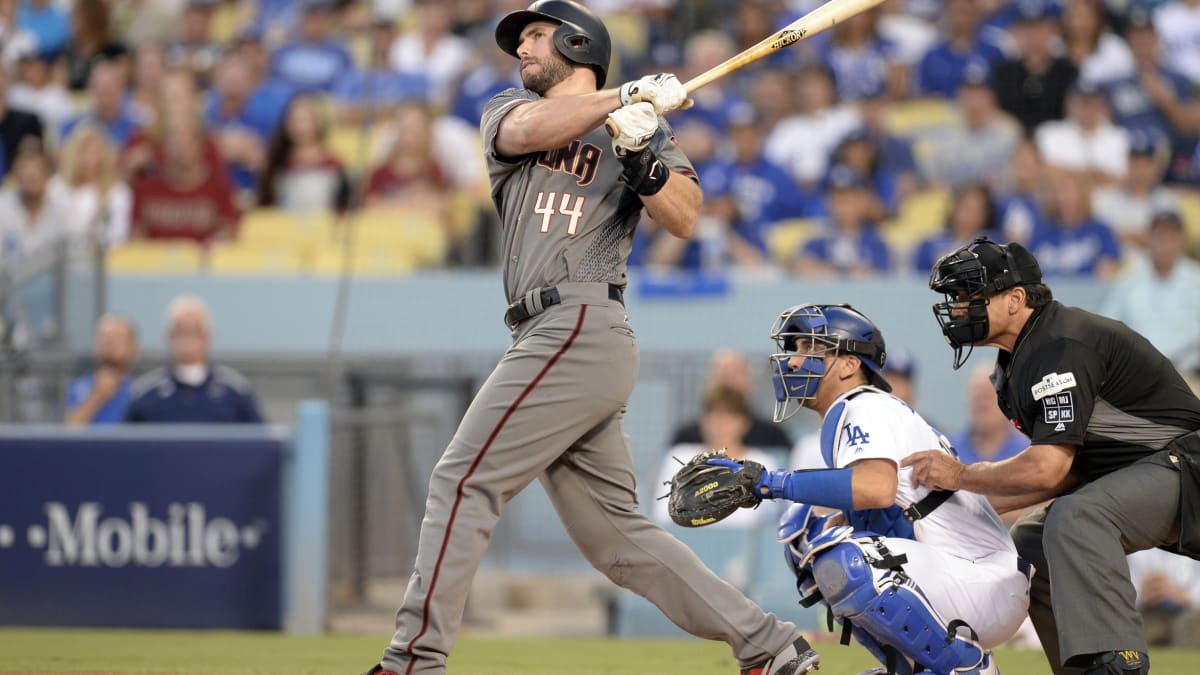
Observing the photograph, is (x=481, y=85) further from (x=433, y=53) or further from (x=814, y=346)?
(x=814, y=346)

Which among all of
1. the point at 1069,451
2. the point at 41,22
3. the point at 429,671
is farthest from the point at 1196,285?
the point at 41,22

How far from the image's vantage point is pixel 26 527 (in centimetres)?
792

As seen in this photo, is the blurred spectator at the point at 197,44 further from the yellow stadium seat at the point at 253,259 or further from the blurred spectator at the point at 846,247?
the blurred spectator at the point at 846,247

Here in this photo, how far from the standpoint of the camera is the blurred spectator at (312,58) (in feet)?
43.8

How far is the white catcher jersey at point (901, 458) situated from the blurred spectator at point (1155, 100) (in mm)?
7773

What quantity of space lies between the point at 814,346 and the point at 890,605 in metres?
0.85

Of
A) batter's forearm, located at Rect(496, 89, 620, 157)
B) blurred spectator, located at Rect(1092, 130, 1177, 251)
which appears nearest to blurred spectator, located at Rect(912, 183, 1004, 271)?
blurred spectator, located at Rect(1092, 130, 1177, 251)

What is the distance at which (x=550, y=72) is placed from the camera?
4.83 m

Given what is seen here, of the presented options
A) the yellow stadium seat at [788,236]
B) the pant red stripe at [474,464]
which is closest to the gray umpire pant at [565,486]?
the pant red stripe at [474,464]

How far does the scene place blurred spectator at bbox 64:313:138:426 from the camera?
9031 mm

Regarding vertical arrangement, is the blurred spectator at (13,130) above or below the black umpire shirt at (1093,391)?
above

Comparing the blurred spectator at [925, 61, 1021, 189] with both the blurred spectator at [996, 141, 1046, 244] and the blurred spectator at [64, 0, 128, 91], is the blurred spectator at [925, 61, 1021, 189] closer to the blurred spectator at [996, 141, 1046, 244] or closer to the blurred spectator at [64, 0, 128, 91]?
the blurred spectator at [996, 141, 1046, 244]

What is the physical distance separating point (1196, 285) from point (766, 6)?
4984 mm

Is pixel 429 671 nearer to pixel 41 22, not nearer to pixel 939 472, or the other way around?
pixel 939 472
